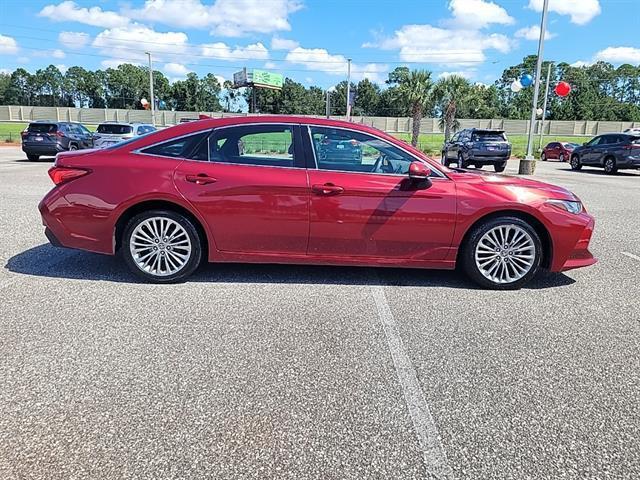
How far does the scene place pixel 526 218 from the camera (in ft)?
15.5

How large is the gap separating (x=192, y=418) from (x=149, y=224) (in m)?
2.53

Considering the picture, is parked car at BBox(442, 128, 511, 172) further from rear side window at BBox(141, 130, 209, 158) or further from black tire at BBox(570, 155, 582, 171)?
rear side window at BBox(141, 130, 209, 158)

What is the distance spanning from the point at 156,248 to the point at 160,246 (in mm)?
43

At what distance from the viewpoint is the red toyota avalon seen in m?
4.54

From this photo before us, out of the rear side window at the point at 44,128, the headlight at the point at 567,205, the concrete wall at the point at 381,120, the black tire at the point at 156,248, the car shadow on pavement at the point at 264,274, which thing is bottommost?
the car shadow on pavement at the point at 264,274

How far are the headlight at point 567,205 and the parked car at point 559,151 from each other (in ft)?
98.0

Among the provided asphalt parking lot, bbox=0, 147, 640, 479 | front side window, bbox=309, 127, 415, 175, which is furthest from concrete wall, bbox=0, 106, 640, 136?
asphalt parking lot, bbox=0, 147, 640, 479

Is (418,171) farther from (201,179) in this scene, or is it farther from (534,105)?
(534,105)

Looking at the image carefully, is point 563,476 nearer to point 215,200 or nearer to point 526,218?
point 526,218

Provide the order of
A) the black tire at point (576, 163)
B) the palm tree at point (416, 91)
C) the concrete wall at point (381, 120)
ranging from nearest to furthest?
the black tire at point (576, 163) → the palm tree at point (416, 91) → the concrete wall at point (381, 120)

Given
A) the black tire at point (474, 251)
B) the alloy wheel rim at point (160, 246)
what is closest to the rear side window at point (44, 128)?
the alloy wheel rim at point (160, 246)

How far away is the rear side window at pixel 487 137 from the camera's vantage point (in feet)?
67.5

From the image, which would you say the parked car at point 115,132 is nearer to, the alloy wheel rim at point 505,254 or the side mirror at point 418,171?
the side mirror at point 418,171

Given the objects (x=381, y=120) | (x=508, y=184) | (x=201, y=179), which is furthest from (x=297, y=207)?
(x=381, y=120)
